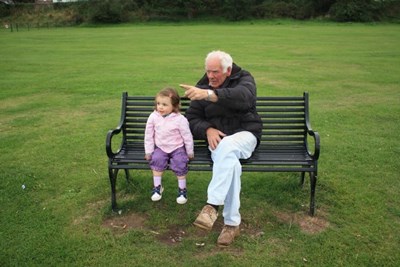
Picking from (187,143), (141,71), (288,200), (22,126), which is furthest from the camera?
(141,71)

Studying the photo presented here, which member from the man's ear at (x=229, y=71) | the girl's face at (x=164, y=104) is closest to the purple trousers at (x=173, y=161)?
the girl's face at (x=164, y=104)

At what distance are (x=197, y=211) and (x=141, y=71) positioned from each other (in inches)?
397

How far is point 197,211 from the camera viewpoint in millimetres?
4516

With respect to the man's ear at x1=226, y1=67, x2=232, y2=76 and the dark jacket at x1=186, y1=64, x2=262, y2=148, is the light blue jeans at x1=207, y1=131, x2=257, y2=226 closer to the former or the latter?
the dark jacket at x1=186, y1=64, x2=262, y2=148

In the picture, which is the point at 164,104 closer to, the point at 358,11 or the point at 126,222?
the point at 126,222

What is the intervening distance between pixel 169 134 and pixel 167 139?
0.06 m

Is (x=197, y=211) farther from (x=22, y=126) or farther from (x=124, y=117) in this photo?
(x=22, y=126)

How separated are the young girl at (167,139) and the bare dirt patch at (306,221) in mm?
1087

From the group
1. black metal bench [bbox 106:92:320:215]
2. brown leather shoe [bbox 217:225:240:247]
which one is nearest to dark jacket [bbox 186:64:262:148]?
black metal bench [bbox 106:92:320:215]

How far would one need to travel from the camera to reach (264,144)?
4.89m

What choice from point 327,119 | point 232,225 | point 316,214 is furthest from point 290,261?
point 327,119

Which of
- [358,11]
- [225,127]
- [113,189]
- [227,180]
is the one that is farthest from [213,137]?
[358,11]

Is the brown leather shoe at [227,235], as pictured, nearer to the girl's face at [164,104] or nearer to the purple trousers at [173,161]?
the purple trousers at [173,161]

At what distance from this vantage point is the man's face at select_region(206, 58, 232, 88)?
164 inches
